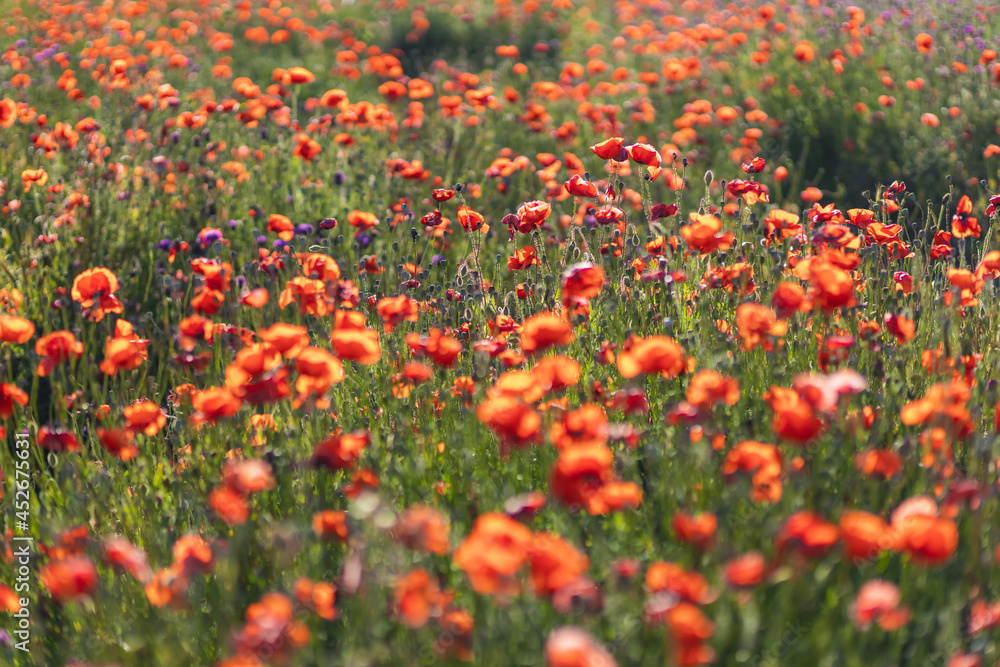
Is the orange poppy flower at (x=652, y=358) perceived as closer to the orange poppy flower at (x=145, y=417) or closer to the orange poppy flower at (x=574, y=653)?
the orange poppy flower at (x=574, y=653)

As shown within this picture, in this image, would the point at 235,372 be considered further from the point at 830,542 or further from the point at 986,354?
the point at 986,354

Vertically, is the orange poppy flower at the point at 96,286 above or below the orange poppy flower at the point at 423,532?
below

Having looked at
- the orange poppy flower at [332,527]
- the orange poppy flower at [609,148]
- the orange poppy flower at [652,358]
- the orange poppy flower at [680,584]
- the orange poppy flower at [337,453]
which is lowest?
the orange poppy flower at [332,527]

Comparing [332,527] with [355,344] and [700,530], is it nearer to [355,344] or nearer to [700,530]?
[355,344]

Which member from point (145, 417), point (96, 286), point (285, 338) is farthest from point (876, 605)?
point (96, 286)

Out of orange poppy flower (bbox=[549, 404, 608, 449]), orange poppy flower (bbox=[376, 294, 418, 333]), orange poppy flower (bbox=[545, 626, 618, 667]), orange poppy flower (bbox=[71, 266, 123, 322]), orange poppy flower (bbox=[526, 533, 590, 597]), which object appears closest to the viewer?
orange poppy flower (bbox=[545, 626, 618, 667])

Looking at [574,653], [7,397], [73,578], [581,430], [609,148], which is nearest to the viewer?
[574,653]

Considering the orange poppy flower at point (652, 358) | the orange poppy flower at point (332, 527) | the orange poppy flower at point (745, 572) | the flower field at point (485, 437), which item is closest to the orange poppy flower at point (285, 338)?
the flower field at point (485, 437)

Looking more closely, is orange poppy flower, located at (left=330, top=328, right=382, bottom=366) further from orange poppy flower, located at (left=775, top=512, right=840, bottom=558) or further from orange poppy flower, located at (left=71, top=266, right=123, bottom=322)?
orange poppy flower, located at (left=71, top=266, right=123, bottom=322)

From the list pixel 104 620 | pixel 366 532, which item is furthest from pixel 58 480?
pixel 366 532

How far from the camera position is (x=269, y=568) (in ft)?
6.21

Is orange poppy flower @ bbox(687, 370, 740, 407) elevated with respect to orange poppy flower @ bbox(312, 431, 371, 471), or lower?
elevated

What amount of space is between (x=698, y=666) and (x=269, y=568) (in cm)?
103

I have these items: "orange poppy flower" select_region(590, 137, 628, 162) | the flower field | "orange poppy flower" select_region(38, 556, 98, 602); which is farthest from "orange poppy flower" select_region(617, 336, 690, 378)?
"orange poppy flower" select_region(590, 137, 628, 162)
